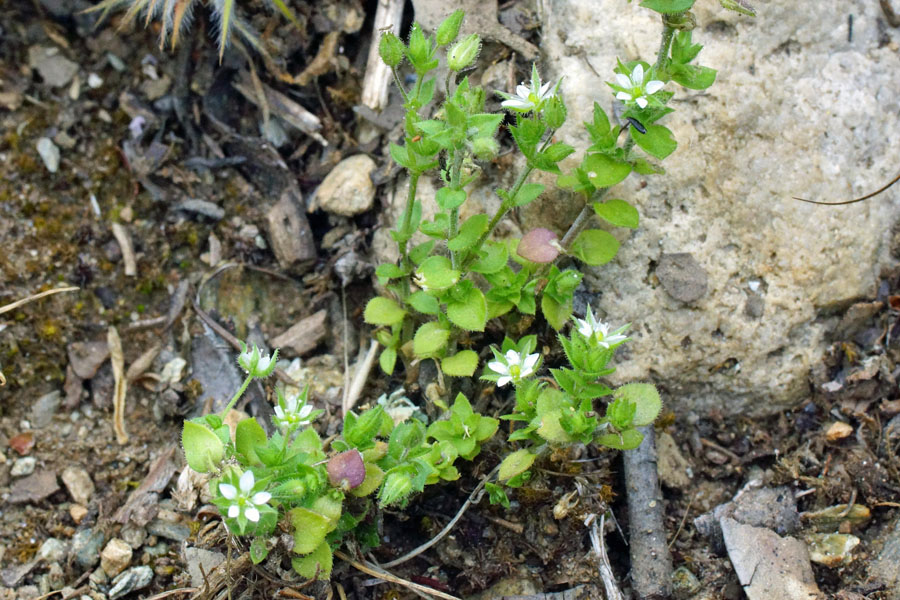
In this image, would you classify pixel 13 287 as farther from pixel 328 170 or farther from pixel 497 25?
pixel 497 25

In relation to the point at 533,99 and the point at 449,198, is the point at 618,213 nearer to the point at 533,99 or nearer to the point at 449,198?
the point at 533,99

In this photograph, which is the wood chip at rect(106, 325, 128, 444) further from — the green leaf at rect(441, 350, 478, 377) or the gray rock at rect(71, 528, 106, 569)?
the green leaf at rect(441, 350, 478, 377)

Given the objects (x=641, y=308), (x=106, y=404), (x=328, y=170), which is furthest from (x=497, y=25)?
(x=106, y=404)

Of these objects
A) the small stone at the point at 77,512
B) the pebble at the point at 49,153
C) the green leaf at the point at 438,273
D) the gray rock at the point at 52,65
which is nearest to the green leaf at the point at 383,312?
the green leaf at the point at 438,273

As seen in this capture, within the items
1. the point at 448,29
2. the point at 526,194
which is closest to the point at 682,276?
the point at 526,194

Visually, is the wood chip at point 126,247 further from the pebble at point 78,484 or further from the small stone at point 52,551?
the small stone at point 52,551

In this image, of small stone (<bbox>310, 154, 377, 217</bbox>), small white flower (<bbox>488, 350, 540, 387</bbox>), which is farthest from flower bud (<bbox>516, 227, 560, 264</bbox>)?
small stone (<bbox>310, 154, 377, 217</bbox>)
